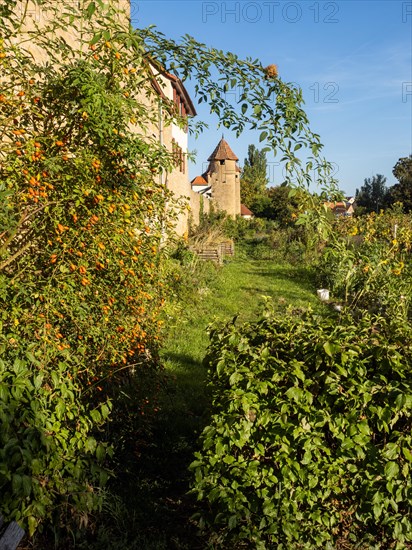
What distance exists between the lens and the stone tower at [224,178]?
43094mm

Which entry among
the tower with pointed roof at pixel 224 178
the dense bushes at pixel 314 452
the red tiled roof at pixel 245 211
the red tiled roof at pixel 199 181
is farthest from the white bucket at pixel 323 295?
the red tiled roof at pixel 199 181

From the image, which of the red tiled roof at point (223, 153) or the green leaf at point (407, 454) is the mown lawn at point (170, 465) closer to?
the green leaf at point (407, 454)

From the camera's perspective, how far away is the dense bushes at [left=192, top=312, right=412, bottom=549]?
306cm

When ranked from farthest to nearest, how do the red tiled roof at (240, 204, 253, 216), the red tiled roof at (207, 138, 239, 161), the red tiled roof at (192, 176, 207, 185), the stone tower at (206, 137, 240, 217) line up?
the red tiled roof at (192, 176, 207, 185)
the red tiled roof at (240, 204, 253, 216)
the red tiled roof at (207, 138, 239, 161)
the stone tower at (206, 137, 240, 217)

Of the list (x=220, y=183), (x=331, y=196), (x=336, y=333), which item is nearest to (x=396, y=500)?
(x=336, y=333)

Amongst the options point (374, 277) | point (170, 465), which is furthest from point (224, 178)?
point (170, 465)

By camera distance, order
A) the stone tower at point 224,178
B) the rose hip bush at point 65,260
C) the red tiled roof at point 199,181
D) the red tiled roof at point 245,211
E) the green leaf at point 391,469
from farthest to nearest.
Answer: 1. the red tiled roof at point 199,181
2. the red tiled roof at point 245,211
3. the stone tower at point 224,178
4. the green leaf at point 391,469
5. the rose hip bush at point 65,260

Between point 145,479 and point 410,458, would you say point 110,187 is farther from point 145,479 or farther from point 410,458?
point 410,458

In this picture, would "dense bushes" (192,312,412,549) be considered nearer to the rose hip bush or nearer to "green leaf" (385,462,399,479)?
"green leaf" (385,462,399,479)

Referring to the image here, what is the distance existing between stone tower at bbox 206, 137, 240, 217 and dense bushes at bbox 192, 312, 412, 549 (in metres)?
39.1

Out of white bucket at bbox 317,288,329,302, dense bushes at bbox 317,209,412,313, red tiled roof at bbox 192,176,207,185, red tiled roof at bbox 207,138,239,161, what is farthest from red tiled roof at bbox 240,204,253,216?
white bucket at bbox 317,288,329,302

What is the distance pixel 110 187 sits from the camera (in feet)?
12.5

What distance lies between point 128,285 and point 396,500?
253cm

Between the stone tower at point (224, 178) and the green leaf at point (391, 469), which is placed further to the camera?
the stone tower at point (224, 178)
